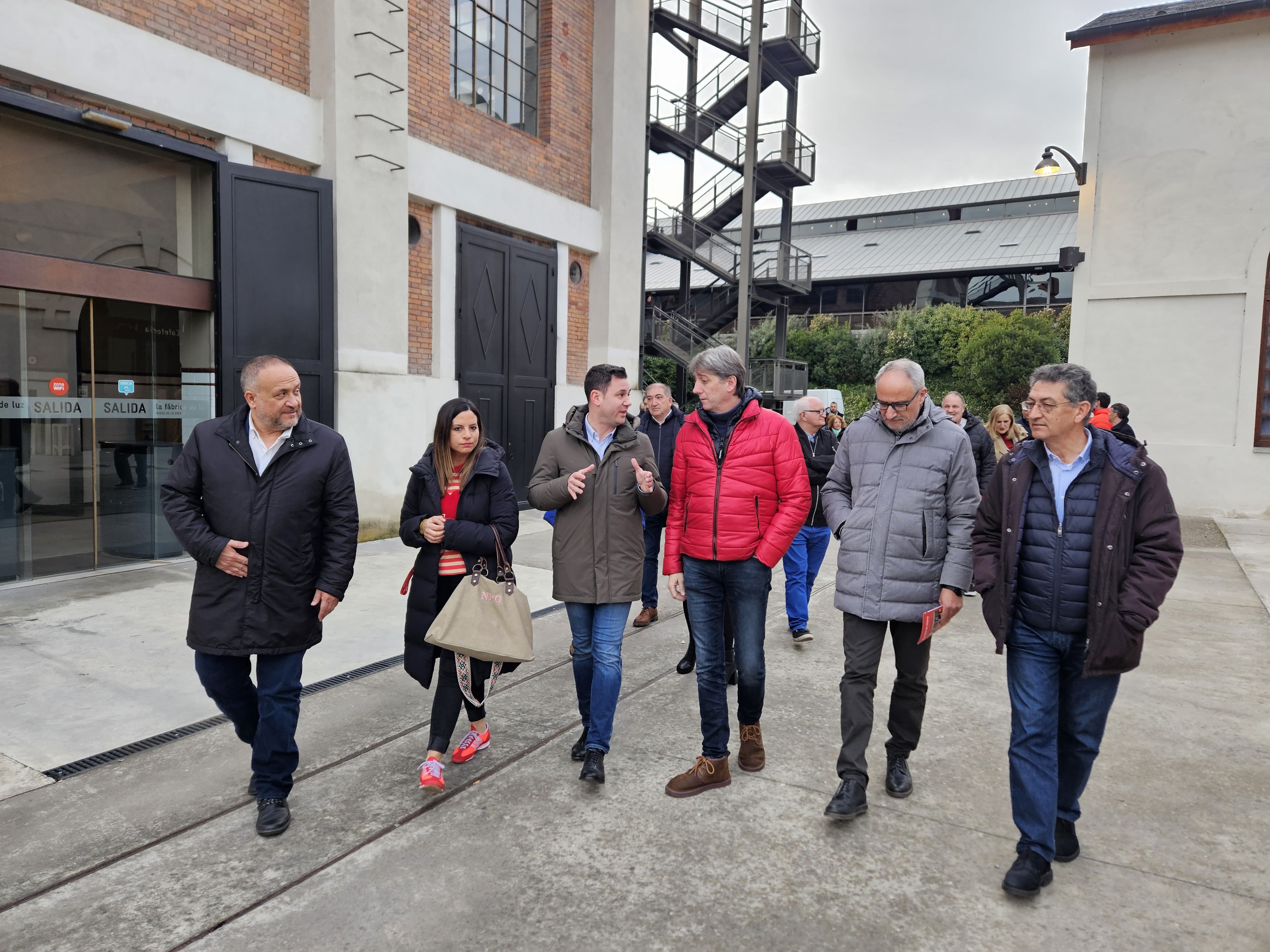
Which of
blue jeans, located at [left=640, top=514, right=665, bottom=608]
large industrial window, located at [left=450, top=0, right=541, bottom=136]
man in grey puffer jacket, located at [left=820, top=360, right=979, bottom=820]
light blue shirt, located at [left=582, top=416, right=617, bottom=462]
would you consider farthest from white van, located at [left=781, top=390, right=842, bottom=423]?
man in grey puffer jacket, located at [left=820, top=360, right=979, bottom=820]

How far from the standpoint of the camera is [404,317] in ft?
35.7

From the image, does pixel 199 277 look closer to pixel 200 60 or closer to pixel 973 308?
pixel 200 60

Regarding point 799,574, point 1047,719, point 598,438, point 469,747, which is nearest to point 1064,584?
point 1047,719

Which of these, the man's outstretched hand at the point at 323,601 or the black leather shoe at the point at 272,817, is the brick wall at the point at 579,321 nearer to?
the man's outstretched hand at the point at 323,601

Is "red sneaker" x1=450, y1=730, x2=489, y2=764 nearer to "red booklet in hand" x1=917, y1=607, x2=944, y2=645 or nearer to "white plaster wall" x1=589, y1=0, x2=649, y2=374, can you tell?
"red booklet in hand" x1=917, y1=607, x2=944, y2=645

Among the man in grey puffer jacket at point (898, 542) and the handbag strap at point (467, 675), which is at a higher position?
the man in grey puffer jacket at point (898, 542)

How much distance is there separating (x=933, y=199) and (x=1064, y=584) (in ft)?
150

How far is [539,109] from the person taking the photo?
1356cm

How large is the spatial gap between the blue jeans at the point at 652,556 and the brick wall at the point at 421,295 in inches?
220

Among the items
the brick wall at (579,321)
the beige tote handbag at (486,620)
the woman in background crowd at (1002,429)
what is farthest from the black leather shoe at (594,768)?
the brick wall at (579,321)

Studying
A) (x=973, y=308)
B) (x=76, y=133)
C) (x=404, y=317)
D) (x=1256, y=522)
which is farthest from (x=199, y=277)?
(x=973, y=308)

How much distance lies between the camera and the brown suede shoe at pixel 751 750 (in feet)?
13.4

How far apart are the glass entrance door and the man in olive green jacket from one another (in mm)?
5963

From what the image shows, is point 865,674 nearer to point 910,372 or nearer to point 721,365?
point 910,372
